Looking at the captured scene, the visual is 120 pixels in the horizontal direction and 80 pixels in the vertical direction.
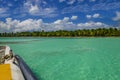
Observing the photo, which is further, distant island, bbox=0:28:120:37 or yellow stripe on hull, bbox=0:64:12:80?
distant island, bbox=0:28:120:37

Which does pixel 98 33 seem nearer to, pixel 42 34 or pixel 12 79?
pixel 42 34

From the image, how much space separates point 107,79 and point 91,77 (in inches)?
23.8

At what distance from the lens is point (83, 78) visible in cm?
724

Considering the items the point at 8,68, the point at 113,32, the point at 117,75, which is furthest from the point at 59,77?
the point at 113,32

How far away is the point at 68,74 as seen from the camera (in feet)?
25.9

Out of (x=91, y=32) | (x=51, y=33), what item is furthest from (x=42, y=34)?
(x=91, y=32)

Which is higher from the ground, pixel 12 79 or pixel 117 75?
pixel 12 79

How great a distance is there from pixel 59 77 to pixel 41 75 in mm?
791

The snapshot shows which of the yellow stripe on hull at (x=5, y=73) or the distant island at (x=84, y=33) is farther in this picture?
the distant island at (x=84, y=33)

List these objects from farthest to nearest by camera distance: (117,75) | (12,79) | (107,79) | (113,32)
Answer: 1. (113,32)
2. (117,75)
3. (107,79)
4. (12,79)

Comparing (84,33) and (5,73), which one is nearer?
(5,73)

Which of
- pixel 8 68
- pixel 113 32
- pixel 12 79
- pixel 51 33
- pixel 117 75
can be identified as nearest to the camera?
pixel 12 79

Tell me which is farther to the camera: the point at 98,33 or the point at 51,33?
the point at 51,33

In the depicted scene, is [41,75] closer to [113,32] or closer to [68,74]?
[68,74]
